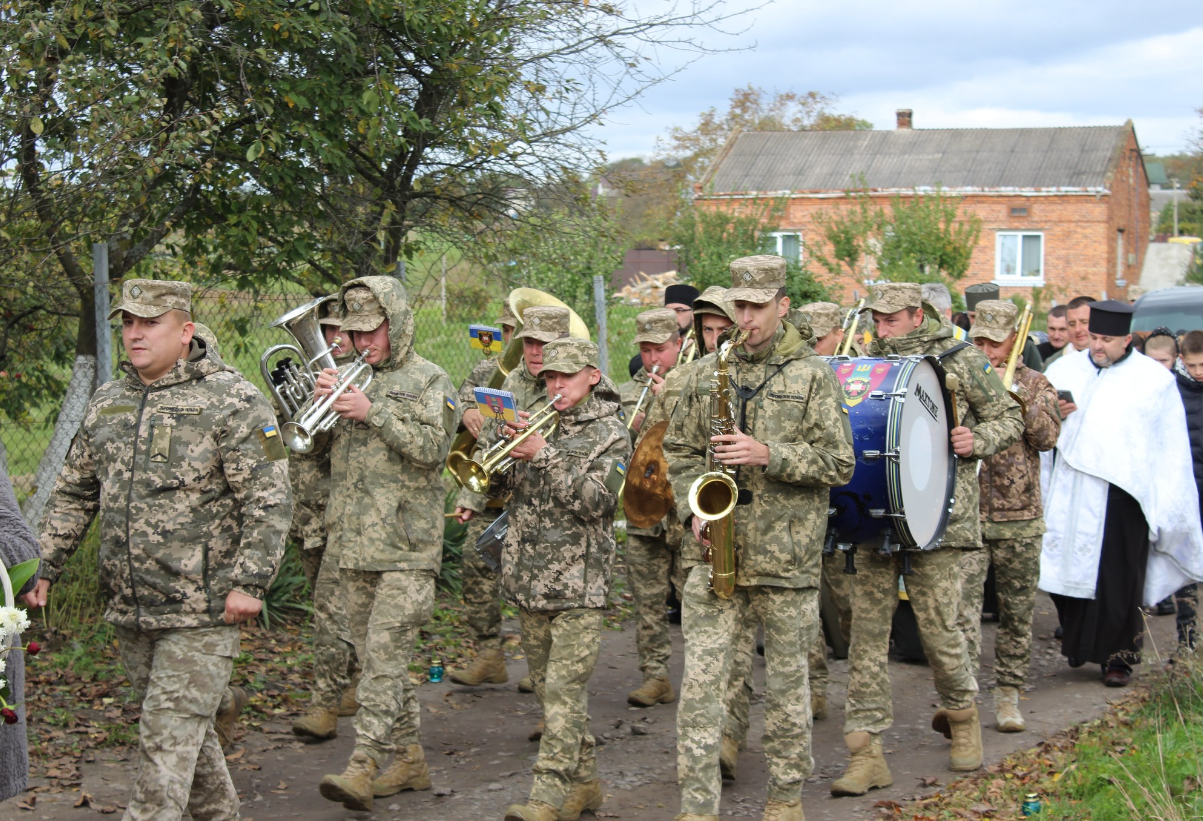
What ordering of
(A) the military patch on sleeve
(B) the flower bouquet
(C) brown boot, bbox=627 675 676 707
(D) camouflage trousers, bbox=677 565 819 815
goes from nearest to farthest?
(B) the flower bouquet → (A) the military patch on sleeve → (D) camouflage trousers, bbox=677 565 819 815 → (C) brown boot, bbox=627 675 676 707

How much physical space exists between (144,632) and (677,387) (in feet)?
10.2

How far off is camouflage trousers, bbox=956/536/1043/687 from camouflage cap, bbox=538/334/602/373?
251 cm

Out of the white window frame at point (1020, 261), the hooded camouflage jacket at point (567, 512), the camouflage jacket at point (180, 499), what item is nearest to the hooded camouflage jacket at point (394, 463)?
the hooded camouflage jacket at point (567, 512)

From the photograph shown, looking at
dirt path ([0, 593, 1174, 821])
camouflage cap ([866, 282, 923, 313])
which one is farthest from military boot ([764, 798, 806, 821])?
camouflage cap ([866, 282, 923, 313])

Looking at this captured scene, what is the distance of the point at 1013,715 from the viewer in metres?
7.01

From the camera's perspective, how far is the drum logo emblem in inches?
231

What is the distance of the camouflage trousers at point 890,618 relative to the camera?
20.0 feet

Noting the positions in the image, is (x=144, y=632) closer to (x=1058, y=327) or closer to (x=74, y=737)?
(x=74, y=737)

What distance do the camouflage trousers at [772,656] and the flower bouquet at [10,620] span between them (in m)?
2.43

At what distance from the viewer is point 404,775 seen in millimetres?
5824

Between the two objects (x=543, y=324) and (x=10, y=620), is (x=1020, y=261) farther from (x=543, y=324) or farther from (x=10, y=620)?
(x=10, y=620)

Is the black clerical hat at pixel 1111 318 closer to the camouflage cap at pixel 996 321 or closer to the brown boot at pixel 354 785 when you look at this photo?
the camouflage cap at pixel 996 321

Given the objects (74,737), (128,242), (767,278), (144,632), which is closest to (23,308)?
(128,242)

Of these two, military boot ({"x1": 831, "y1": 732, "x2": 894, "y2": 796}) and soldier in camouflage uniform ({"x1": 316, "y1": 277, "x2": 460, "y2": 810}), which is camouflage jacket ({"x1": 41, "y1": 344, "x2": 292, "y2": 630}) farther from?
military boot ({"x1": 831, "y1": 732, "x2": 894, "y2": 796})
